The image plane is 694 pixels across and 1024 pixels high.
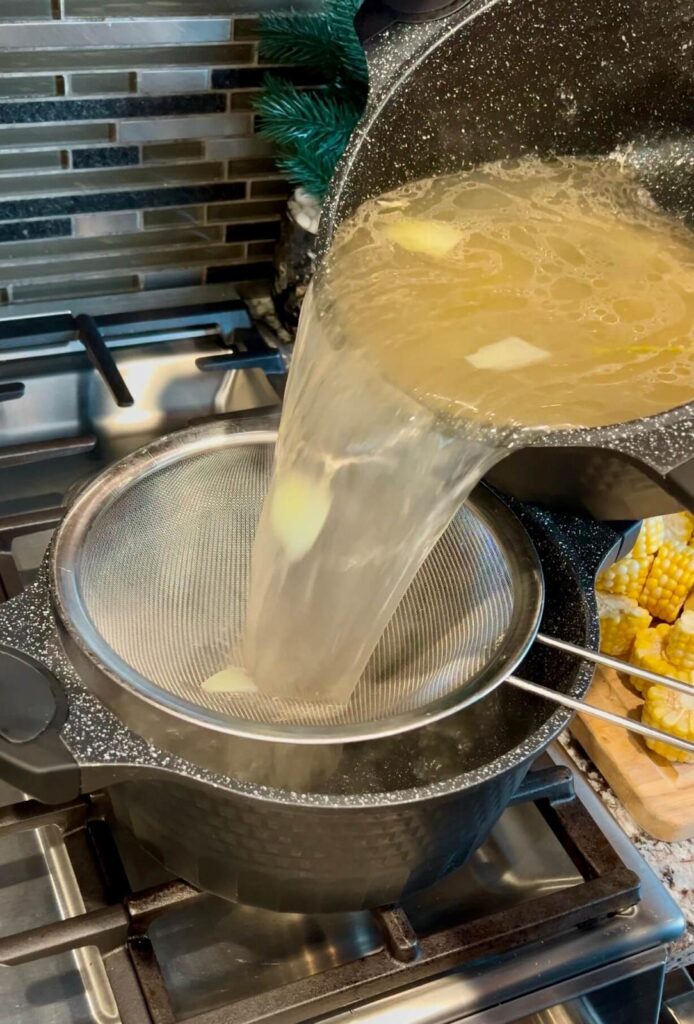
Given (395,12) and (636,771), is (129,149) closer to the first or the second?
(395,12)

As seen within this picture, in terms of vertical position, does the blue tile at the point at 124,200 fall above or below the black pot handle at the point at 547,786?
above

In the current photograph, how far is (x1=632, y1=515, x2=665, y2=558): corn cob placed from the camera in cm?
85

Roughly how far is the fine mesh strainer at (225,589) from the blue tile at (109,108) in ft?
1.08

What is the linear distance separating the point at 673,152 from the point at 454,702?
0.43 m

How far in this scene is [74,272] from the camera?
101 centimetres

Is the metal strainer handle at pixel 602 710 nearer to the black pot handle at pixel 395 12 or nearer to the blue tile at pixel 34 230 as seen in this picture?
the black pot handle at pixel 395 12

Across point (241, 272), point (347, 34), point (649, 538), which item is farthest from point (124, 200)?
point (649, 538)

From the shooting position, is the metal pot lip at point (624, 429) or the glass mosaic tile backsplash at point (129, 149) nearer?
the metal pot lip at point (624, 429)

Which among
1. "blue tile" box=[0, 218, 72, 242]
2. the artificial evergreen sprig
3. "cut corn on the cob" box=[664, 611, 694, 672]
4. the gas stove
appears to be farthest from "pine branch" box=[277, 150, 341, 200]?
"cut corn on the cob" box=[664, 611, 694, 672]

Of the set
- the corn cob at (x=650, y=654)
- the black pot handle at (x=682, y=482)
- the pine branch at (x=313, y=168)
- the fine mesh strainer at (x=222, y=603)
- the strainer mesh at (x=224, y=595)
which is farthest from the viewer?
the pine branch at (x=313, y=168)

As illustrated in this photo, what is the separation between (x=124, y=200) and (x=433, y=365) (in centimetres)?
49

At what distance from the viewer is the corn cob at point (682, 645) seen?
80 cm

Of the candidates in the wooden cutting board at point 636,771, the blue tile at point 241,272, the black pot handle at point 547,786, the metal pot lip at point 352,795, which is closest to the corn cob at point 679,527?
the wooden cutting board at point 636,771

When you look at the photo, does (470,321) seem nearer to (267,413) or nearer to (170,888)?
(267,413)
